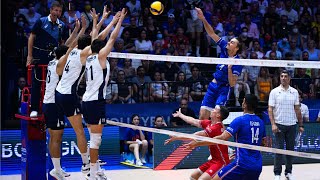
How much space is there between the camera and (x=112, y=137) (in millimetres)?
15266

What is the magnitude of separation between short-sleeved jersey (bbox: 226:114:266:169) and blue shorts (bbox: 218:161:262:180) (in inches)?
2.1

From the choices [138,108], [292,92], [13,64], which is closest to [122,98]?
[138,108]

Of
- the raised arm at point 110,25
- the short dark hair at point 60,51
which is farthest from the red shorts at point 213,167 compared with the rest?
the short dark hair at point 60,51

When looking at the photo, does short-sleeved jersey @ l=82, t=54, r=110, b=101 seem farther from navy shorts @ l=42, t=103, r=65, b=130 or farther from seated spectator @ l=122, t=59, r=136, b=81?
seated spectator @ l=122, t=59, r=136, b=81

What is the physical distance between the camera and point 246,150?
30.7 feet

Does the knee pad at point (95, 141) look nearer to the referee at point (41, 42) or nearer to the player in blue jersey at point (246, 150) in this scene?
the referee at point (41, 42)

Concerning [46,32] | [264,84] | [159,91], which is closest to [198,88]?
[159,91]

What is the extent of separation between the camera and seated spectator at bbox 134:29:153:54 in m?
18.0

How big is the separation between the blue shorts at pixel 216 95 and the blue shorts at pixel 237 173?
8.06ft

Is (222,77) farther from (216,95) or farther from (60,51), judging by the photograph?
(60,51)

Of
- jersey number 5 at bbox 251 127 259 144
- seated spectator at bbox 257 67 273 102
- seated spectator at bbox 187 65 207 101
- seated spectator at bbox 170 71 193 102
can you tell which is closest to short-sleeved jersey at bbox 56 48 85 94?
jersey number 5 at bbox 251 127 259 144

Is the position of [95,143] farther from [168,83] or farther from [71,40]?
[168,83]

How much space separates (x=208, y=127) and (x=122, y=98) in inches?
235

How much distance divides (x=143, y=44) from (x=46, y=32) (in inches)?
255
